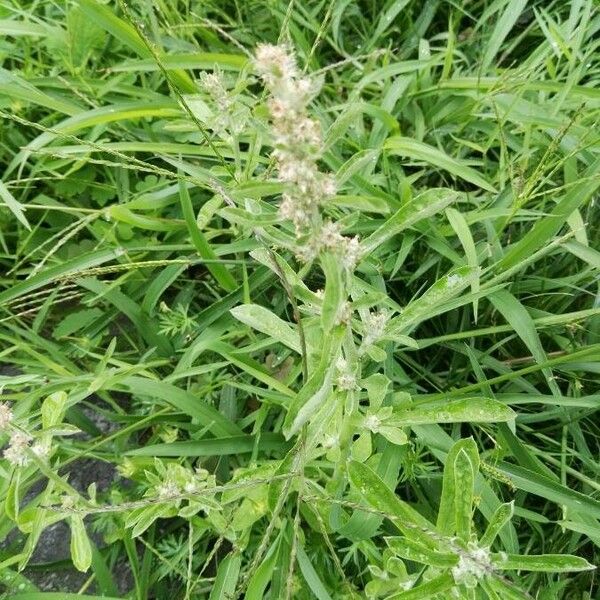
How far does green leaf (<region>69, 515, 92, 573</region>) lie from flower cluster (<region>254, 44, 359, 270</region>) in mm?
755

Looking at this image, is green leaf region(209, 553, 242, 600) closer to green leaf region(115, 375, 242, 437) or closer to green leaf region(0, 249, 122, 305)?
green leaf region(115, 375, 242, 437)

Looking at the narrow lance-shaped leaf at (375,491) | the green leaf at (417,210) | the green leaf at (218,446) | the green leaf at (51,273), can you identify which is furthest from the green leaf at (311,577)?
the green leaf at (51,273)

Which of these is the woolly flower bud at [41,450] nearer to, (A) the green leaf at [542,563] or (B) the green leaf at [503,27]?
(A) the green leaf at [542,563]

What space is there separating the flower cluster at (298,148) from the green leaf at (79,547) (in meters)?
0.76

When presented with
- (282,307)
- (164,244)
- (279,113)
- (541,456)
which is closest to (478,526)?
(541,456)

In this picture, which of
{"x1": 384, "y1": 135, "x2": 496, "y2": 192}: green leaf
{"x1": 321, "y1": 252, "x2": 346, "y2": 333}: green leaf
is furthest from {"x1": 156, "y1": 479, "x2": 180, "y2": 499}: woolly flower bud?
{"x1": 384, "y1": 135, "x2": 496, "y2": 192}: green leaf

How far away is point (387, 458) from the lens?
148cm

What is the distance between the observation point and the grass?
4.42ft

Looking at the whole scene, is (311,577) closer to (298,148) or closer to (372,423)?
(372,423)

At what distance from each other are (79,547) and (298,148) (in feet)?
3.01

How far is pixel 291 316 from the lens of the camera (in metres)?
1.88

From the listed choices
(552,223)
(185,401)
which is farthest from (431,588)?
(552,223)

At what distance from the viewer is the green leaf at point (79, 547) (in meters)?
1.27

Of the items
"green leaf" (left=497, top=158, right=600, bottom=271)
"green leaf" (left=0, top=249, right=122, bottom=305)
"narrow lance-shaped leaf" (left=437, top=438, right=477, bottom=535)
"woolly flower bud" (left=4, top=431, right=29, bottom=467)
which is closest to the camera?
"narrow lance-shaped leaf" (left=437, top=438, right=477, bottom=535)
